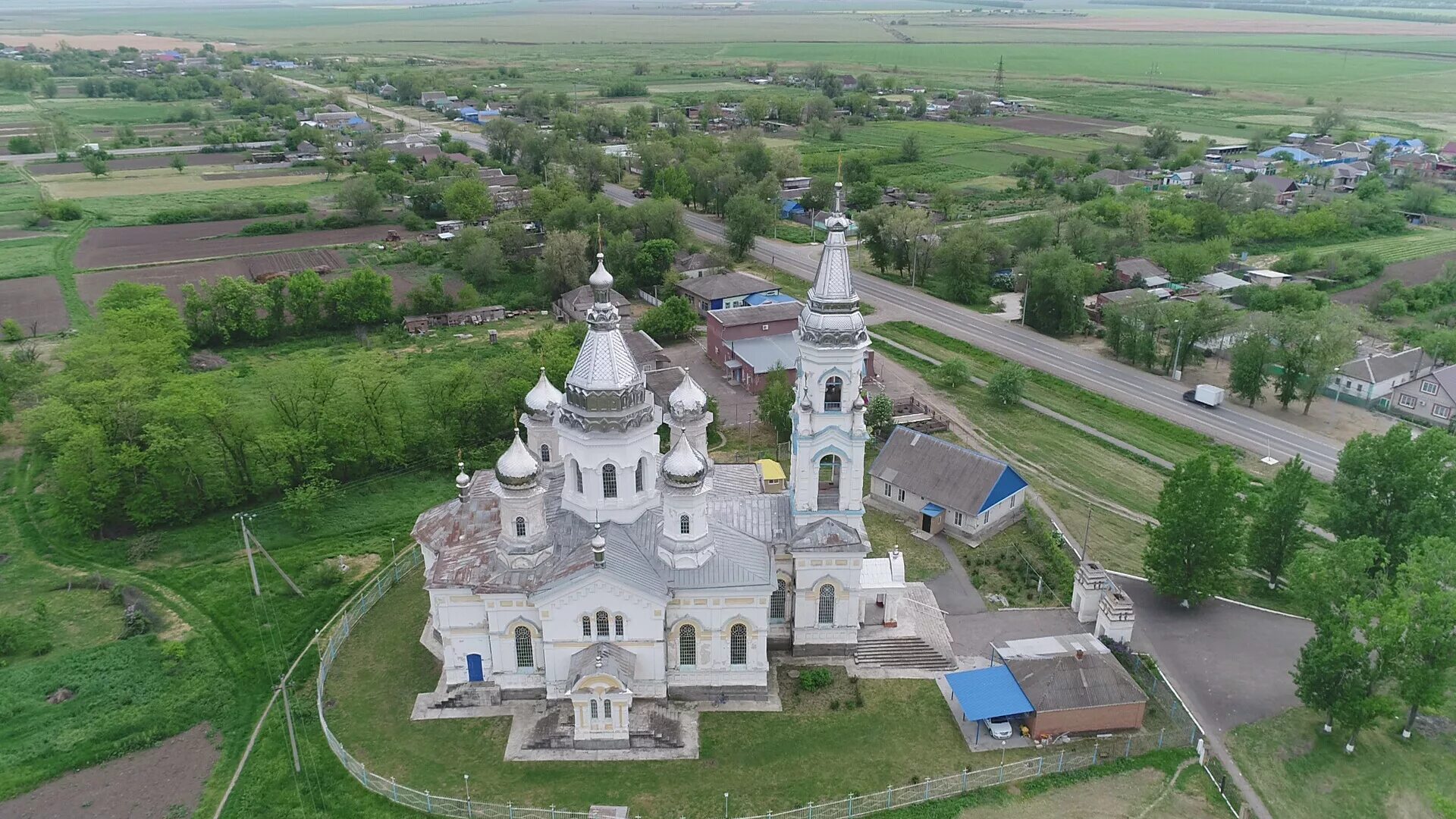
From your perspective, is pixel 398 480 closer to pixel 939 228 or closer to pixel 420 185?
pixel 939 228

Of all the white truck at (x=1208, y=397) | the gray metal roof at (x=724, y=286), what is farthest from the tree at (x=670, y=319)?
the white truck at (x=1208, y=397)

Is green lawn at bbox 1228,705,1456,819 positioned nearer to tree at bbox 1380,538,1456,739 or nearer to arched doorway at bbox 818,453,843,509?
tree at bbox 1380,538,1456,739

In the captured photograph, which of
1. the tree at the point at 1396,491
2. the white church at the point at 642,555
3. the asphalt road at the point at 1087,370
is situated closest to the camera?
the white church at the point at 642,555

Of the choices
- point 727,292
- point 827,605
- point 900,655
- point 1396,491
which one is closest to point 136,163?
point 727,292

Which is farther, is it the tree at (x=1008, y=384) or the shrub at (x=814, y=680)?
the tree at (x=1008, y=384)

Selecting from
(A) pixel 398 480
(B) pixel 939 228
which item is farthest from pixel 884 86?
(A) pixel 398 480

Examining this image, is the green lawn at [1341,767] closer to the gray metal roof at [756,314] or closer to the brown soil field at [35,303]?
the gray metal roof at [756,314]

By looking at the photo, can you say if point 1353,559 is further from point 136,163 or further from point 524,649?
point 136,163

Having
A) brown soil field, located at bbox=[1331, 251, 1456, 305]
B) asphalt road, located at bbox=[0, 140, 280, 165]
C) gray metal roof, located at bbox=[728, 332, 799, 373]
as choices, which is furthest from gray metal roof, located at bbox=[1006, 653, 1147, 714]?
asphalt road, located at bbox=[0, 140, 280, 165]
